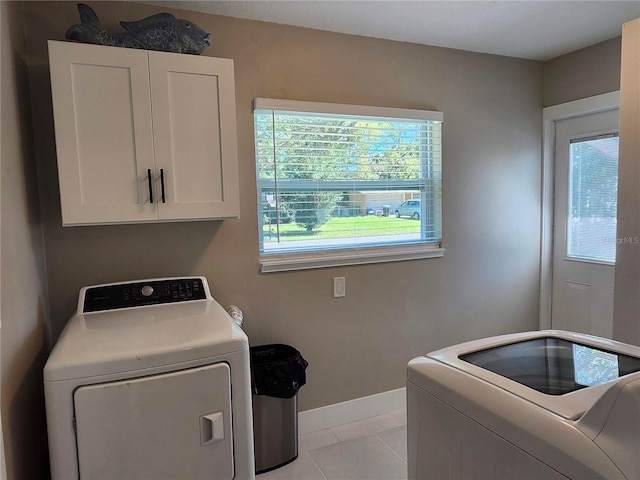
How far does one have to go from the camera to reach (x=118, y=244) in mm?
2121

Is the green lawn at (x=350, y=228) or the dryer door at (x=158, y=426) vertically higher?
the green lawn at (x=350, y=228)

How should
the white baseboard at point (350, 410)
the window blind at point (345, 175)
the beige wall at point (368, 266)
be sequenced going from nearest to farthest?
the beige wall at point (368, 266)
the window blind at point (345, 175)
the white baseboard at point (350, 410)

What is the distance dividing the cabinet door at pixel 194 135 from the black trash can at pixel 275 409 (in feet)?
2.73

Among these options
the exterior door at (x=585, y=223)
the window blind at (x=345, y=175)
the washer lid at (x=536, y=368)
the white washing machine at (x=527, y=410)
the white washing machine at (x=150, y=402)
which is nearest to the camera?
the white washing machine at (x=527, y=410)

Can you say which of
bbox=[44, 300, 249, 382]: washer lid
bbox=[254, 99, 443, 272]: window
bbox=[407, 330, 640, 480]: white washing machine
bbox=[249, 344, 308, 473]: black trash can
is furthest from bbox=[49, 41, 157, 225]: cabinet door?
bbox=[407, 330, 640, 480]: white washing machine

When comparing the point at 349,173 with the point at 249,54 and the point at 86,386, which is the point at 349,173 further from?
the point at 86,386

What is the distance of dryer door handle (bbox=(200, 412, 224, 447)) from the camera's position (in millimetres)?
1497

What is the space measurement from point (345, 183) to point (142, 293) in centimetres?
131

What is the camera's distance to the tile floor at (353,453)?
7.25 feet

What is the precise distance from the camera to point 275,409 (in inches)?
87.9

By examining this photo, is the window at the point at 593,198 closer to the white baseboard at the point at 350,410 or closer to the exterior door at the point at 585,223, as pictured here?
the exterior door at the point at 585,223

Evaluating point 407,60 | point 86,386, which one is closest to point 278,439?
point 86,386

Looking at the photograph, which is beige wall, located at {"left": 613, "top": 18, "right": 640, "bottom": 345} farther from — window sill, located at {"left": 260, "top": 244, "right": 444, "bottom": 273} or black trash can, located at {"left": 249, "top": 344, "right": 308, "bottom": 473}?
black trash can, located at {"left": 249, "top": 344, "right": 308, "bottom": 473}

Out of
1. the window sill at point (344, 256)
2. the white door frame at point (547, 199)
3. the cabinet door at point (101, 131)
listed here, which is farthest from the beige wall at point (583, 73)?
the cabinet door at point (101, 131)
